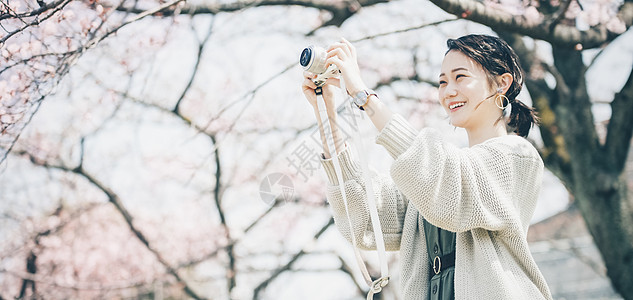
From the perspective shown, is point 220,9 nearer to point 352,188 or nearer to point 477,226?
point 352,188

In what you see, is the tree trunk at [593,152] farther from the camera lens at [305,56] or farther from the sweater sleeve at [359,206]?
the camera lens at [305,56]

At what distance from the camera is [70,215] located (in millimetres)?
6918

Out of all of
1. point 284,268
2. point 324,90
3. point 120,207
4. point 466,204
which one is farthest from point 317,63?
point 284,268

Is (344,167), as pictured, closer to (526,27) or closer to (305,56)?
(305,56)

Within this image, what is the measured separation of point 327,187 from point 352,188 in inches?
3.6

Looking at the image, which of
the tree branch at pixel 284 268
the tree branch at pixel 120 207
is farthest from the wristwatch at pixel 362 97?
the tree branch at pixel 284 268

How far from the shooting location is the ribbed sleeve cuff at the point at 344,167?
1694 millimetres

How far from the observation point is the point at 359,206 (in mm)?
1681

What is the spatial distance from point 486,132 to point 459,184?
377 millimetres

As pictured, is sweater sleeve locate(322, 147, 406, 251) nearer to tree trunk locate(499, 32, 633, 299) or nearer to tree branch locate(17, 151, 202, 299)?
tree trunk locate(499, 32, 633, 299)

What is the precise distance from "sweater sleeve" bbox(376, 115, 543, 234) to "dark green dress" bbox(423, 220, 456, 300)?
180mm

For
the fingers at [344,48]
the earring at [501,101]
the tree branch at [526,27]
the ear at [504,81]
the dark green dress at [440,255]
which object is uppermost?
the tree branch at [526,27]

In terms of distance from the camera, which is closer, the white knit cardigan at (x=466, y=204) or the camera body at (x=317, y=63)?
the white knit cardigan at (x=466, y=204)

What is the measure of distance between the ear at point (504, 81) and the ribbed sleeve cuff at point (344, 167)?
1.65ft
